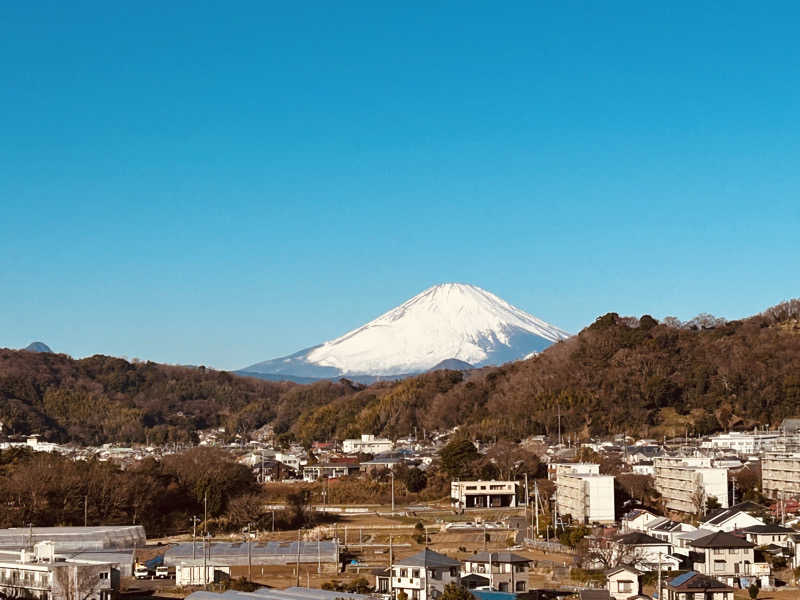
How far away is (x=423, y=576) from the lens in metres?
18.5

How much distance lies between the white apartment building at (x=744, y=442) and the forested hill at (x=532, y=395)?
342cm

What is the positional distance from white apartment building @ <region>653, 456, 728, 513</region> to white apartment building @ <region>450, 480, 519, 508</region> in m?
4.65

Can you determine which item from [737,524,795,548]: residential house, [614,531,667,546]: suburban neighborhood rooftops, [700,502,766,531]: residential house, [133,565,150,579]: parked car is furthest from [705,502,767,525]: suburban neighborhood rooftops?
[133,565,150,579]: parked car

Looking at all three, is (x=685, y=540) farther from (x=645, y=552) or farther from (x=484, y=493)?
(x=484, y=493)

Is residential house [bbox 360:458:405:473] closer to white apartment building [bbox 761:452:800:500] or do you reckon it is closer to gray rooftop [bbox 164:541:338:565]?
white apartment building [bbox 761:452:800:500]

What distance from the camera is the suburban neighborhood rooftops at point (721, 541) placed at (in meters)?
20.6

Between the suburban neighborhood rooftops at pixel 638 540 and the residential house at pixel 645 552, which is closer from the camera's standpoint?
the residential house at pixel 645 552

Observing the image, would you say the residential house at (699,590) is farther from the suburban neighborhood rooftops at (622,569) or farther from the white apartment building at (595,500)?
the white apartment building at (595,500)

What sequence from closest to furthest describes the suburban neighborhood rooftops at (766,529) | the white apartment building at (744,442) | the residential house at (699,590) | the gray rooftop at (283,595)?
the gray rooftop at (283,595), the residential house at (699,590), the suburban neighborhood rooftops at (766,529), the white apartment building at (744,442)

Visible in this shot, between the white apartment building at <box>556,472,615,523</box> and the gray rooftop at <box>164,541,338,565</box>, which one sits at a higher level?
the white apartment building at <box>556,472,615,523</box>

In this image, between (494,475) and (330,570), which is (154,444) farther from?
(330,570)

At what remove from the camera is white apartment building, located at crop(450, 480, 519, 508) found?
3541 centimetres

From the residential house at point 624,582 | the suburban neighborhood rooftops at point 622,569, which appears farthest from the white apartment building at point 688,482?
the residential house at point 624,582

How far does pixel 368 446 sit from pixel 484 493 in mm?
15896
